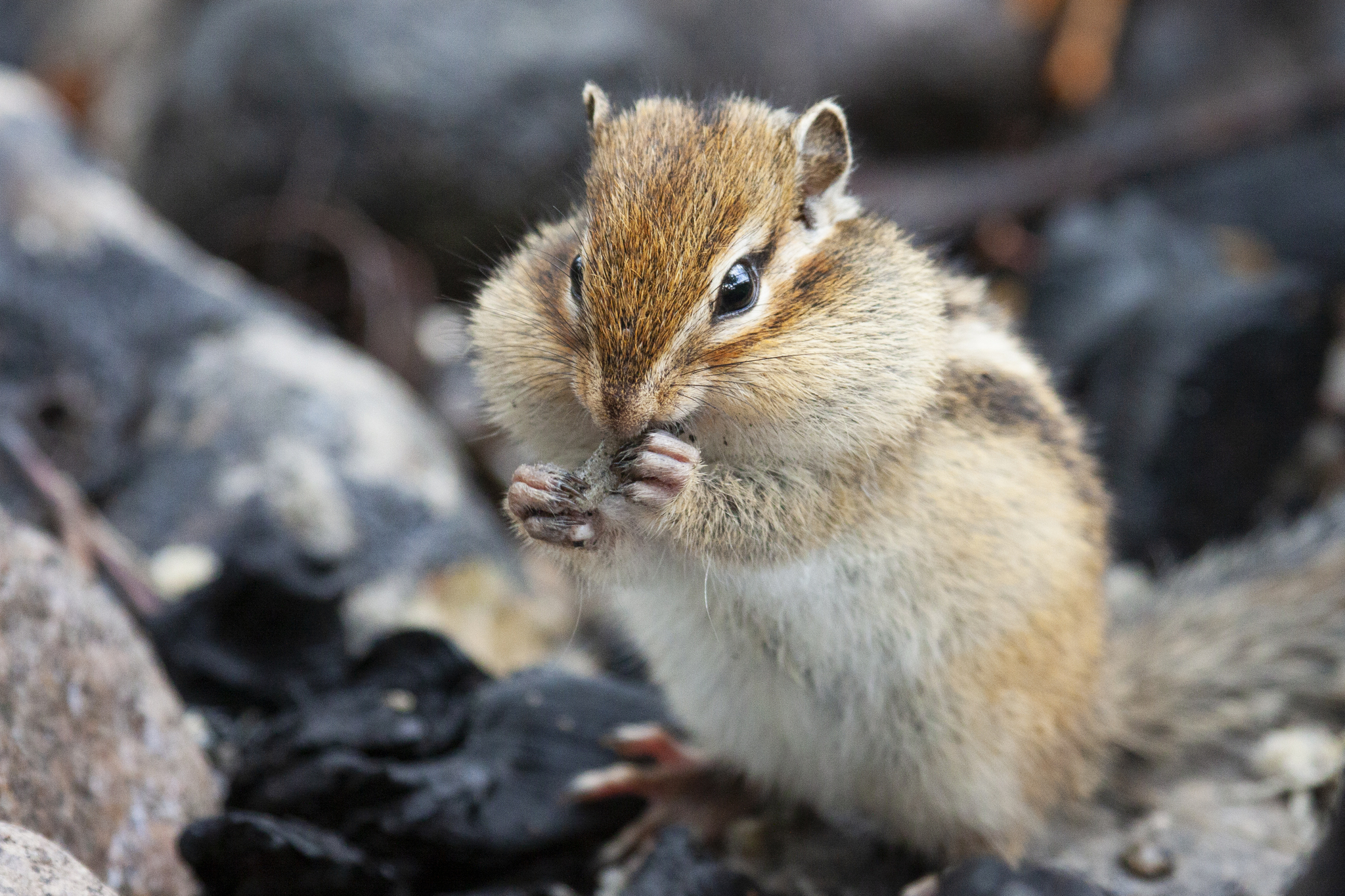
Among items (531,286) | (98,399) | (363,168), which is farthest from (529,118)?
(531,286)

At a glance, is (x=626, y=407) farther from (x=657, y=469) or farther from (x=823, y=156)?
(x=823, y=156)

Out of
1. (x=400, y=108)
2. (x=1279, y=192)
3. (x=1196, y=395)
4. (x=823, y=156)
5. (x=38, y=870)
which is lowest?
(x=38, y=870)

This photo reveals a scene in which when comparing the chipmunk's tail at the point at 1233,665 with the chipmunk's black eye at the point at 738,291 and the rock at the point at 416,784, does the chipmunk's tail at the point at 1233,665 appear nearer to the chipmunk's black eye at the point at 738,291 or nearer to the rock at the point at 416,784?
the rock at the point at 416,784

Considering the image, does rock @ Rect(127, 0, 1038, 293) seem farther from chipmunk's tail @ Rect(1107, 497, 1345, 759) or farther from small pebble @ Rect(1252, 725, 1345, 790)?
small pebble @ Rect(1252, 725, 1345, 790)

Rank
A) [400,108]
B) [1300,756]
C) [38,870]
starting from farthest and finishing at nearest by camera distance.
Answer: [400,108]
[1300,756]
[38,870]

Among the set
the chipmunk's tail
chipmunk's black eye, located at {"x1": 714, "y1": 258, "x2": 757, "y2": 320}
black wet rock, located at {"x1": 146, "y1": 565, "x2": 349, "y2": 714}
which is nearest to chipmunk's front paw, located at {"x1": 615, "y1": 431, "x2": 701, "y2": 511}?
chipmunk's black eye, located at {"x1": 714, "y1": 258, "x2": 757, "y2": 320}

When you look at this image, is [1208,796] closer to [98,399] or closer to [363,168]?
[98,399]

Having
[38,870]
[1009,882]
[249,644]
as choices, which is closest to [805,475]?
[1009,882]
